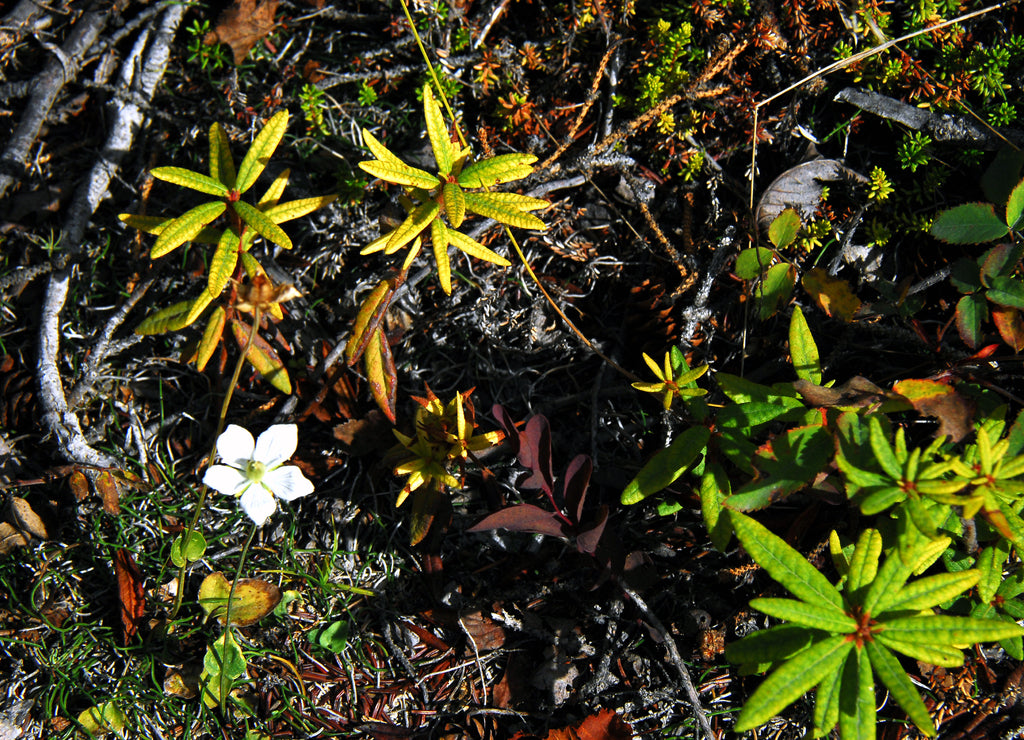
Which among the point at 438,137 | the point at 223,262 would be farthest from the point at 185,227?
the point at 438,137

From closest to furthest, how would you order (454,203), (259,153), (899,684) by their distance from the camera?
1. (899,684)
2. (454,203)
3. (259,153)

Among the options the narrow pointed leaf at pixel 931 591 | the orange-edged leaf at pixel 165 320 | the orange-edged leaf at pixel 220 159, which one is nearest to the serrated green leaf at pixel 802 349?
the narrow pointed leaf at pixel 931 591

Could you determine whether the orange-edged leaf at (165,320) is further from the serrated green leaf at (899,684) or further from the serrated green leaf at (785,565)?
the serrated green leaf at (899,684)

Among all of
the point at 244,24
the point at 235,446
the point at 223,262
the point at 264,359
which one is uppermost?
the point at 244,24

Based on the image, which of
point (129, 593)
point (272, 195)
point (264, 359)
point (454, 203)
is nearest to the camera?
point (454, 203)

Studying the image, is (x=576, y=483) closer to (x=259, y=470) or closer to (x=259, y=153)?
(x=259, y=470)

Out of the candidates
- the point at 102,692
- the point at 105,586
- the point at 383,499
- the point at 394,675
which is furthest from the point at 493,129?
the point at 102,692

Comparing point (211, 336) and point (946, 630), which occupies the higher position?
point (211, 336)
